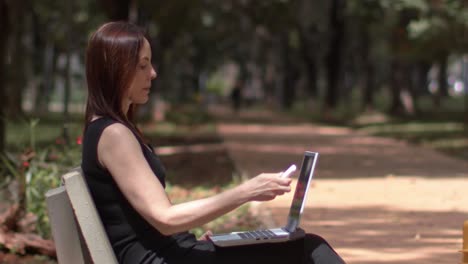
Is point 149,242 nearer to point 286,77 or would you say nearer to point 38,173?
point 38,173

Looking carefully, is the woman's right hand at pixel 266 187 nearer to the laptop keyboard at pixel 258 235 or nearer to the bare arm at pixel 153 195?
the bare arm at pixel 153 195

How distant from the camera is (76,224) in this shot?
443 cm

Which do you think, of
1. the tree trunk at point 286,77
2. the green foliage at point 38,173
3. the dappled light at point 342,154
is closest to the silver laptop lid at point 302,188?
the green foliage at point 38,173

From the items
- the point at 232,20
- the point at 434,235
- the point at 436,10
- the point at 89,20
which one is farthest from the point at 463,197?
the point at 232,20

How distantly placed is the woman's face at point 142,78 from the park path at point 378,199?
407 centimetres

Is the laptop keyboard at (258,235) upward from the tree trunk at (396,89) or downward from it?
upward

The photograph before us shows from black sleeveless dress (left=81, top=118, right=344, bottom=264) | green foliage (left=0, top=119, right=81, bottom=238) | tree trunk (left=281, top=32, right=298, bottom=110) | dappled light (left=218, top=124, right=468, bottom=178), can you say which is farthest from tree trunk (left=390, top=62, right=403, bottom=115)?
black sleeveless dress (left=81, top=118, right=344, bottom=264)

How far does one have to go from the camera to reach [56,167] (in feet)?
35.0

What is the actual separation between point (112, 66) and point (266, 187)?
783 mm

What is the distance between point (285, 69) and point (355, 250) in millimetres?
48164

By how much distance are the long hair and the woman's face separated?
0.02 metres

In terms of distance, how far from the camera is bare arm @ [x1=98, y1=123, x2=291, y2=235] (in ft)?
13.5

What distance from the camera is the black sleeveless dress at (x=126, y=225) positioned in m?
4.28

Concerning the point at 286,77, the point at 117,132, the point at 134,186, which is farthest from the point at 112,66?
the point at 286,77
